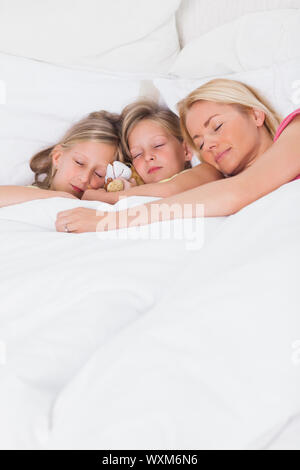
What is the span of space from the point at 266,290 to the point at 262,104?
947 mm

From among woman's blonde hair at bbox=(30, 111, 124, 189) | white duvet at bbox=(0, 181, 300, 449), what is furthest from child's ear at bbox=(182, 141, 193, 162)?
white duvet at bbox=(0, 181, 300, 449)

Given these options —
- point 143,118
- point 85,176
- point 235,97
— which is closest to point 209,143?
point 235,97

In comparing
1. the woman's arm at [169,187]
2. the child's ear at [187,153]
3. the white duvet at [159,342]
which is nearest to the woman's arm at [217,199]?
the white duvet at [159,342]

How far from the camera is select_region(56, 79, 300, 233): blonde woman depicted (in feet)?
3.20

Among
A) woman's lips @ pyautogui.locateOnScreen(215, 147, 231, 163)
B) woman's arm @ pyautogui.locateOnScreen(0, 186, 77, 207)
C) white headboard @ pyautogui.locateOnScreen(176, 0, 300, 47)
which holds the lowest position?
woman's arm @ pyautogui.locateOnScreen(0, 186, 77, 207)

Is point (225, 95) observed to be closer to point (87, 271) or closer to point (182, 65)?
point (182, 65)

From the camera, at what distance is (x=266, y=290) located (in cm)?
60

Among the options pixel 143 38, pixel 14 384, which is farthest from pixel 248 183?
pixel 143 38

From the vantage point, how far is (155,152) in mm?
1472

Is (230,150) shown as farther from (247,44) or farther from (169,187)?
(247,44)

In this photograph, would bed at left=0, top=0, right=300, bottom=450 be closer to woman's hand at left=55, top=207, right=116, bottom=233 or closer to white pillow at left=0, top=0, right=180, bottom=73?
woman's hand at left=55, top=207, right=116, bottom=233

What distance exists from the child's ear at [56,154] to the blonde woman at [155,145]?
0.66 ft

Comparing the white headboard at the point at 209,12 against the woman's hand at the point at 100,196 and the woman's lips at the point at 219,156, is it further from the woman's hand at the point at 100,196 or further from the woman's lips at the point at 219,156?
the woman's hand at the point at 100,196

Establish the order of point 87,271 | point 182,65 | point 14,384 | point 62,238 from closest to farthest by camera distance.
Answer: point 14,384, point 87,271, point 62,238, point 182,65
